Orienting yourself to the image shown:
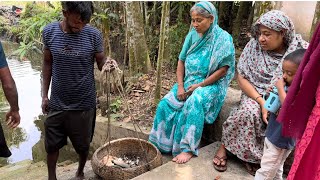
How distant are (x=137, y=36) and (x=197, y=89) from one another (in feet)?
8.21

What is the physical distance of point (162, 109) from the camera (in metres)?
3.22

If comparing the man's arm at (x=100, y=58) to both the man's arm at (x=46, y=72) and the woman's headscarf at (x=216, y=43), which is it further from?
the woman's headscarf at (x=216, y=43)

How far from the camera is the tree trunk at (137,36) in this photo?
5.07m

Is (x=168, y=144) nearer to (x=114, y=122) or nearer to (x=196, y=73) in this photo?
(x=196, y=73)

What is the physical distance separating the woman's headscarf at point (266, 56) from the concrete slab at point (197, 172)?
0.74 m

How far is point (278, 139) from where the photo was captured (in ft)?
7.22

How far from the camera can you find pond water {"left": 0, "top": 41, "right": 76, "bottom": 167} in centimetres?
508

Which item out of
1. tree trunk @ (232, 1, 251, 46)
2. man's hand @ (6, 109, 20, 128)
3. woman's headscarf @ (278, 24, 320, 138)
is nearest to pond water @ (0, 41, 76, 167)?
man's hand @ (6, 109, 20, 128)

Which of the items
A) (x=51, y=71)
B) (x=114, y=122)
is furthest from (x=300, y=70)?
(x=114, y=122)

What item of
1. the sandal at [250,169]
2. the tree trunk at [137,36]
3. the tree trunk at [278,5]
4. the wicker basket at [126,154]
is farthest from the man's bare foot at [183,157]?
Answer: the tree trunk at [137,36]

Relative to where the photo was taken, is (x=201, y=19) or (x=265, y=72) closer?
(x=265, y=72)

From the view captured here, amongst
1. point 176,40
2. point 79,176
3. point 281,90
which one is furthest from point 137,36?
point 281,90

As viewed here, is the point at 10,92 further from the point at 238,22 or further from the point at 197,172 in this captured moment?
the point at 238,22

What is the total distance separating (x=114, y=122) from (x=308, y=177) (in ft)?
10.1
